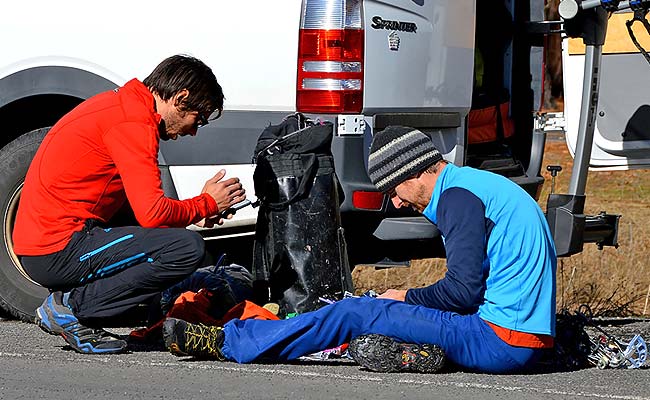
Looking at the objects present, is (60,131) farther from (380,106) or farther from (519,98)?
(519,98)

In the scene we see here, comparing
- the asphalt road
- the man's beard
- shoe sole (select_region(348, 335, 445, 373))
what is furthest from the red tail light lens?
shoe sole (select_region(348, 335, 445, 373))

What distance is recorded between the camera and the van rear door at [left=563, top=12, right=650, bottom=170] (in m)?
7.47

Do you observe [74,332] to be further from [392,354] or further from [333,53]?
[333,53]

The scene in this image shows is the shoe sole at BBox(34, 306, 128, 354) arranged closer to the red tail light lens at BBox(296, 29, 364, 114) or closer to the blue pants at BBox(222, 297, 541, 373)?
the blue pants at BBox(222, 297, 541, 373)

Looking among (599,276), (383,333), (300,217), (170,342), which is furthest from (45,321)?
(599,276)

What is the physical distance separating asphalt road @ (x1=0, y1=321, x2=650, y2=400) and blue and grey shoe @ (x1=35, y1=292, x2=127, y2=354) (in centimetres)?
6

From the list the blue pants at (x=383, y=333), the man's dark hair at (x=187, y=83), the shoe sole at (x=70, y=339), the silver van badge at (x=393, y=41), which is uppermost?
the silver van badge at (x=393, y=41)

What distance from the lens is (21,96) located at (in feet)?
22.1

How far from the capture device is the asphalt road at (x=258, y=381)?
4.87 m

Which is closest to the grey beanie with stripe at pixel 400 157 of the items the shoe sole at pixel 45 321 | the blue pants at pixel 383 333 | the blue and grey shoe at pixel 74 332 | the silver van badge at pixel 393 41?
the blue pants at pixel 383 333

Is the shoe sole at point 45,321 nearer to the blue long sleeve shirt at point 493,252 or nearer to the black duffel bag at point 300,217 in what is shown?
the black duffel bag at point 300,217

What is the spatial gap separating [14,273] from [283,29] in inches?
73.7

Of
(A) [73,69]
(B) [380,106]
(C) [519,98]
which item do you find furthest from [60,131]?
(C) [519,98]

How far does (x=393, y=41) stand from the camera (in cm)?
642
